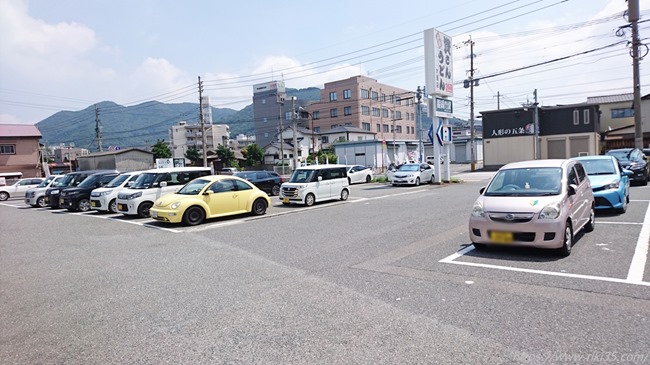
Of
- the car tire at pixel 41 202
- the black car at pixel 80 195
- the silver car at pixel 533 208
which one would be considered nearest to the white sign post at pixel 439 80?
the silver car at pixel 533 208

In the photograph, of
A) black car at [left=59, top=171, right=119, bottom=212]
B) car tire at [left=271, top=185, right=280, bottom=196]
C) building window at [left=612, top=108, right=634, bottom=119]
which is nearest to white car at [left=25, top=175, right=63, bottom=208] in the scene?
black car at [left=59, top=171, right=119, bottom=212]

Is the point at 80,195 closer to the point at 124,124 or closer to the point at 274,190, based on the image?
the point at 274,190

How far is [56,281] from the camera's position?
6395 mm

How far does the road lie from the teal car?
70cm

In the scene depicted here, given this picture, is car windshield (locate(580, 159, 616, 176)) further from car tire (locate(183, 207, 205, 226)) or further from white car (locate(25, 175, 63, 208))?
white car (locate(25, 175, 63, 208))

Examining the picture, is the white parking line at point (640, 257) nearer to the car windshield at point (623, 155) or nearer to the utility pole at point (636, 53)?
the car windshield at point (623, 155)

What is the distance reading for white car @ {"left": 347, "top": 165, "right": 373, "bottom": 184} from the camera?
1155 inches

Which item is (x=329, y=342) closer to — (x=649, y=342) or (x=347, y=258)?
(x=649, y=342)

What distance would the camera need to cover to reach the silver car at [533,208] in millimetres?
6246

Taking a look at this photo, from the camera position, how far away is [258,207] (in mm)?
13805

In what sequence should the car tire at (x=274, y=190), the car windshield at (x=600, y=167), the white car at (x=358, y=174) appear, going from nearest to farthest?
the car windshield at (x=600, y=167), the car tire at (x=274, y=190), the white car at (x=358, y=174)

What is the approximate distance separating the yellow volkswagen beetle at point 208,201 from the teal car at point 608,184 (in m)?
9.71

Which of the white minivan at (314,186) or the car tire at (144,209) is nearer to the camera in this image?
the car tire at (144,209)

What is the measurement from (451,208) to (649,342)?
9683 millimetres
